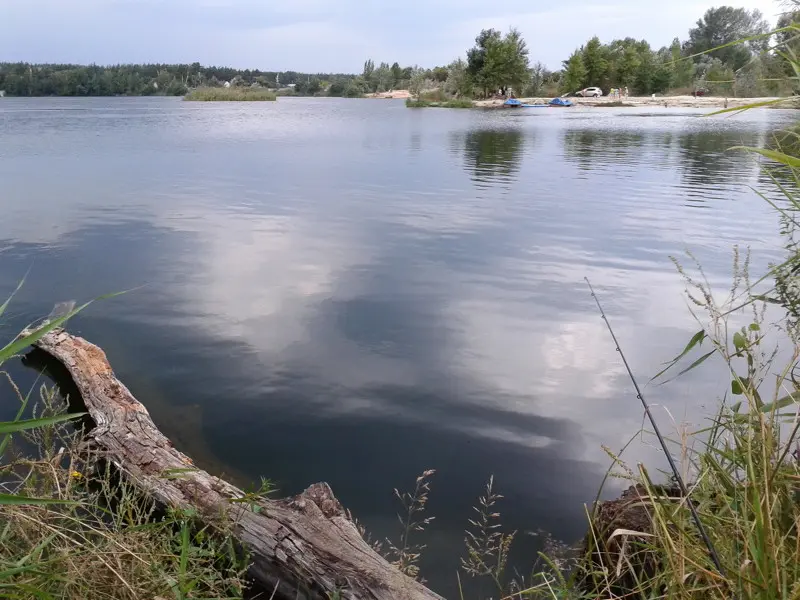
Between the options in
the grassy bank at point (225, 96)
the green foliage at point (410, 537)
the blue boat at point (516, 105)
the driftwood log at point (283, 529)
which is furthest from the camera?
the grassy bank at point (225, 96)

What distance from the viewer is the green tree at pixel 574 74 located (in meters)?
75.3

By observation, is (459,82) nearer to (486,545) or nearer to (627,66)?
(627,66)

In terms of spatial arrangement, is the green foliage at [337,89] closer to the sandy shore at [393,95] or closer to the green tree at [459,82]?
the sandy shore at [393,95]

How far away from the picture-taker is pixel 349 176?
56.2 feet

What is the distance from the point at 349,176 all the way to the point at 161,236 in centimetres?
783

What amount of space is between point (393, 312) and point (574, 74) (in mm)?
78312

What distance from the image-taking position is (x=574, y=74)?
76.1 meters

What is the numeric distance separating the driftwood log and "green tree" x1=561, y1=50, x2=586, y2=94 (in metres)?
81.4

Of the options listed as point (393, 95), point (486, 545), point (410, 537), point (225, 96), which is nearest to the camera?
point (486, 545)

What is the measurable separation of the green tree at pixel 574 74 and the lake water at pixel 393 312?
216 feet

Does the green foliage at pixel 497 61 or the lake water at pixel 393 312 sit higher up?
the green foliage at pixel 497 61

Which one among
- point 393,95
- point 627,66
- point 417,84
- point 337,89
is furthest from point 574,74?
point 337,89

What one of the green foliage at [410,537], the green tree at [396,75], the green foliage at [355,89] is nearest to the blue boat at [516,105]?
the green foliage at [355,89]

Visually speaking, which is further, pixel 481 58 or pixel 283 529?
pixel 481 58
